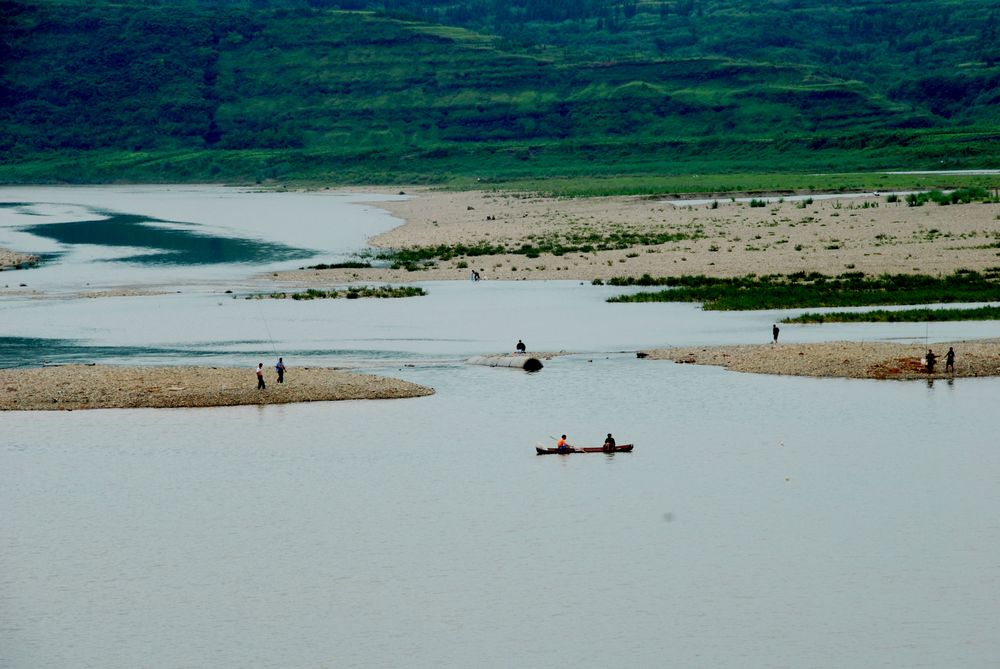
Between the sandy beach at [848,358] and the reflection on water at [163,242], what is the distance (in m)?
56.2

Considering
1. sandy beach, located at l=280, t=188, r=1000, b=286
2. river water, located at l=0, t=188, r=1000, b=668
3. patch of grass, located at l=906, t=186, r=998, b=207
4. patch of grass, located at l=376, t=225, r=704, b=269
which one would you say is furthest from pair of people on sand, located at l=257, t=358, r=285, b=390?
patch of grass, located at l=906, t=186, r=998, b=207

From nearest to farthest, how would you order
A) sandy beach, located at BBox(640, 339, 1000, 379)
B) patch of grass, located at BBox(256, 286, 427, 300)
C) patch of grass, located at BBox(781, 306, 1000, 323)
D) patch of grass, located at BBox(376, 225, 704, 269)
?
sandy beach, located at BBox(640, 339, 1000, 379), patch of grass, located at BBox(781, 306, 1000, 323), patch of grass, located at BBox(256, 286, 427, 300), patch of grass, located at BBox(376, 225, 704, 269)

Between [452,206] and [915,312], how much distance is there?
104m

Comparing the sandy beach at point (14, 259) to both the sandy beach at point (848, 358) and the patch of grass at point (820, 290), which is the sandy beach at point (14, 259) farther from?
the sandy beach at point (848, 358)

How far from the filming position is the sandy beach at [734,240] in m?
86.2

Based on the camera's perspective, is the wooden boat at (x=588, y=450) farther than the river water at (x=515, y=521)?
Yes

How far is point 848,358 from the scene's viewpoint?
55906 millimetres

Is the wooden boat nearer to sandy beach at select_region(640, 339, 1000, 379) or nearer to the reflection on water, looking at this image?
sandy beach at select_region(640, 339, 1000, 379)

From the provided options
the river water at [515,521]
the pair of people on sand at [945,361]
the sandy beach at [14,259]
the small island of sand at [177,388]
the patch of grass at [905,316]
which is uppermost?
the sandy beach at [14,259]

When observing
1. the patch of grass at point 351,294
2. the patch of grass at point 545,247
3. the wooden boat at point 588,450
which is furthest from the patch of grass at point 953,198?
the wooden boat at point 588,450

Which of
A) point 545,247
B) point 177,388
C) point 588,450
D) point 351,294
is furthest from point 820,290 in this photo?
point 177,388

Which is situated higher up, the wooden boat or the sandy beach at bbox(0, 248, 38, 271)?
the sandy beach at bbox(0, 248, 38, 271)

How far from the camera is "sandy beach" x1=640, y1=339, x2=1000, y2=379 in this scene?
180ft

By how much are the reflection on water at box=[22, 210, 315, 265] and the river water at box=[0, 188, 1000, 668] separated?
4840cm
